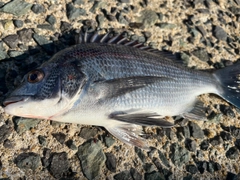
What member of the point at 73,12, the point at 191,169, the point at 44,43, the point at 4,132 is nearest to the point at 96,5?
the point at 73,12

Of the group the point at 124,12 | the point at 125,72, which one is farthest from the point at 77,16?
the point at 125,72

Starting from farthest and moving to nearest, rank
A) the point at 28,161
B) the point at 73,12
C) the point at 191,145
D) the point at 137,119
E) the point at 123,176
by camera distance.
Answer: the point at 73,12 → the point at 191,145 → the point at 123,176 → the point at 137,119 → the point at 28,161

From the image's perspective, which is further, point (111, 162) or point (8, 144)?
point (111, 162)

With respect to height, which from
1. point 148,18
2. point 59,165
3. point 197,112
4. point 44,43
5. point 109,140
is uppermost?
point 148,18

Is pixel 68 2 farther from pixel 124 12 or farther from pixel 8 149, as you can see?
pixel 8 149

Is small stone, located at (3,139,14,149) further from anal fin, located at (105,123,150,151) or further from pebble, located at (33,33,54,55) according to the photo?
pebble, located at (33,33,54,55)

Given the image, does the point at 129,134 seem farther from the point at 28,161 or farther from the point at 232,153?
the point at 232,153
